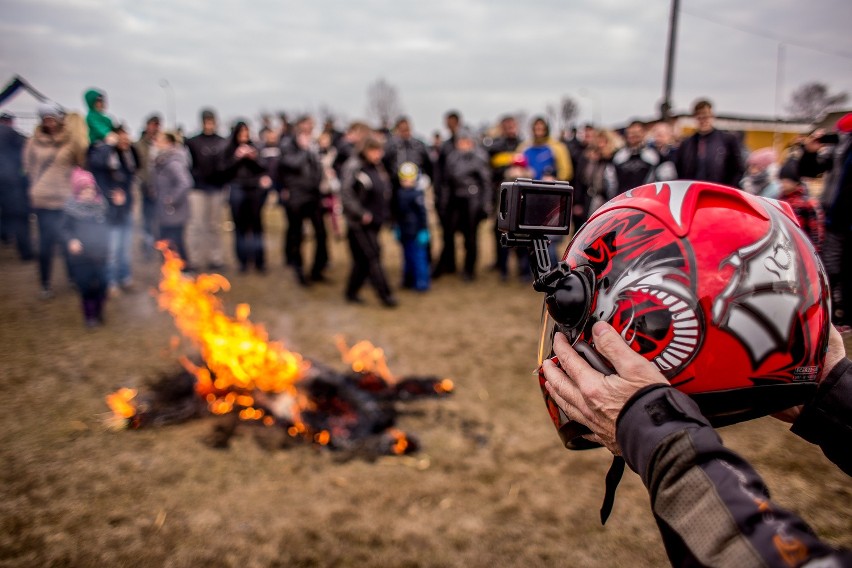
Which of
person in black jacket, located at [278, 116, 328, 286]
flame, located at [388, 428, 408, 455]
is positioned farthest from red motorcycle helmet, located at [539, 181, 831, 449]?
person in black jacket, located at [278, 116, 328, 286]

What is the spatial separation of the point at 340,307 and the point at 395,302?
2.79 feet

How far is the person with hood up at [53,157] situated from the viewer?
7.35m

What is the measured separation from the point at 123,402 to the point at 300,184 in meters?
4.97

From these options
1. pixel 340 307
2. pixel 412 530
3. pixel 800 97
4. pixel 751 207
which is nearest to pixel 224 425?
pixel 412 530

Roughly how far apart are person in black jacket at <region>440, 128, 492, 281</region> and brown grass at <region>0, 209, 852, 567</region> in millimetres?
3745

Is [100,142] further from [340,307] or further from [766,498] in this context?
[766,498]

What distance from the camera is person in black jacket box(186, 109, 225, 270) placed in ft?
30.6

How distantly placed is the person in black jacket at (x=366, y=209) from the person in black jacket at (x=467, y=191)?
1503 mm

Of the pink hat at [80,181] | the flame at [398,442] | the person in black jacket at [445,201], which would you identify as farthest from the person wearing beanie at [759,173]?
the pink hat at [80,181]

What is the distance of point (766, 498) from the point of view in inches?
39.9

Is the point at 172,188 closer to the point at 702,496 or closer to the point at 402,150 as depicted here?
the point at 402,150

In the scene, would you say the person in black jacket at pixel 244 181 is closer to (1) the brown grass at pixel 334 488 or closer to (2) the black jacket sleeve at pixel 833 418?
(1) the brown grass at pixel 334 488

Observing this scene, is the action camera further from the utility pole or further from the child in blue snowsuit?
the utility pole

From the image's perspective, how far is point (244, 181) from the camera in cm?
905
